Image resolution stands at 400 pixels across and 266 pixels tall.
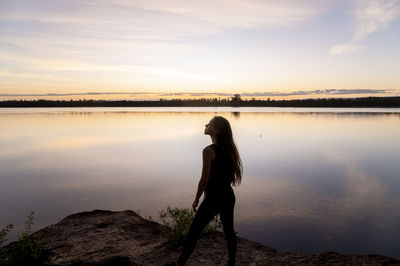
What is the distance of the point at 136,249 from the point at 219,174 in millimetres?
3133

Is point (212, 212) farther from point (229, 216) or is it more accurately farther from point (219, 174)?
point (219, 174)

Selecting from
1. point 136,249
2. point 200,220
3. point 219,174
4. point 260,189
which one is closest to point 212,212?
point 200,220

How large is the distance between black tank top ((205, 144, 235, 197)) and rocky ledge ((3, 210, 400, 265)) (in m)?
1.99

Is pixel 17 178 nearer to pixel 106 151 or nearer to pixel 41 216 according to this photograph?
pixel 41 216

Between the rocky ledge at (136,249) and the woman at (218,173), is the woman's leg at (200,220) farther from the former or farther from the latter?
the rocky ledge at (136,249)

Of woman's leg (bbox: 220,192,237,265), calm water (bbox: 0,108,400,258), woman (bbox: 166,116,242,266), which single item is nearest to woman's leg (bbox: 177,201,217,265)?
woman (bbox: 166,116,242,266)

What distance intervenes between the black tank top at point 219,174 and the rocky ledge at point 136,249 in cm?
199

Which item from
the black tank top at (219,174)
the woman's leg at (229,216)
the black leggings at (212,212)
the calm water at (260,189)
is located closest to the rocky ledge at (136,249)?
the woman's leg at (229,216)

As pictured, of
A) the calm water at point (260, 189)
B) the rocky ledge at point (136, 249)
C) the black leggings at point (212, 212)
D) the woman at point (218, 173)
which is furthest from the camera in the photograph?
the calm water at point (260, 189)

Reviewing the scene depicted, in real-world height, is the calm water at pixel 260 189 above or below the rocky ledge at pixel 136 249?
below

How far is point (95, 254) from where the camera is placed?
5.93 metres

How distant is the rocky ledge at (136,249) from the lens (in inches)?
219

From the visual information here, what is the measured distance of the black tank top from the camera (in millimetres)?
4234

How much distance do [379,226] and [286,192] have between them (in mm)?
3889
